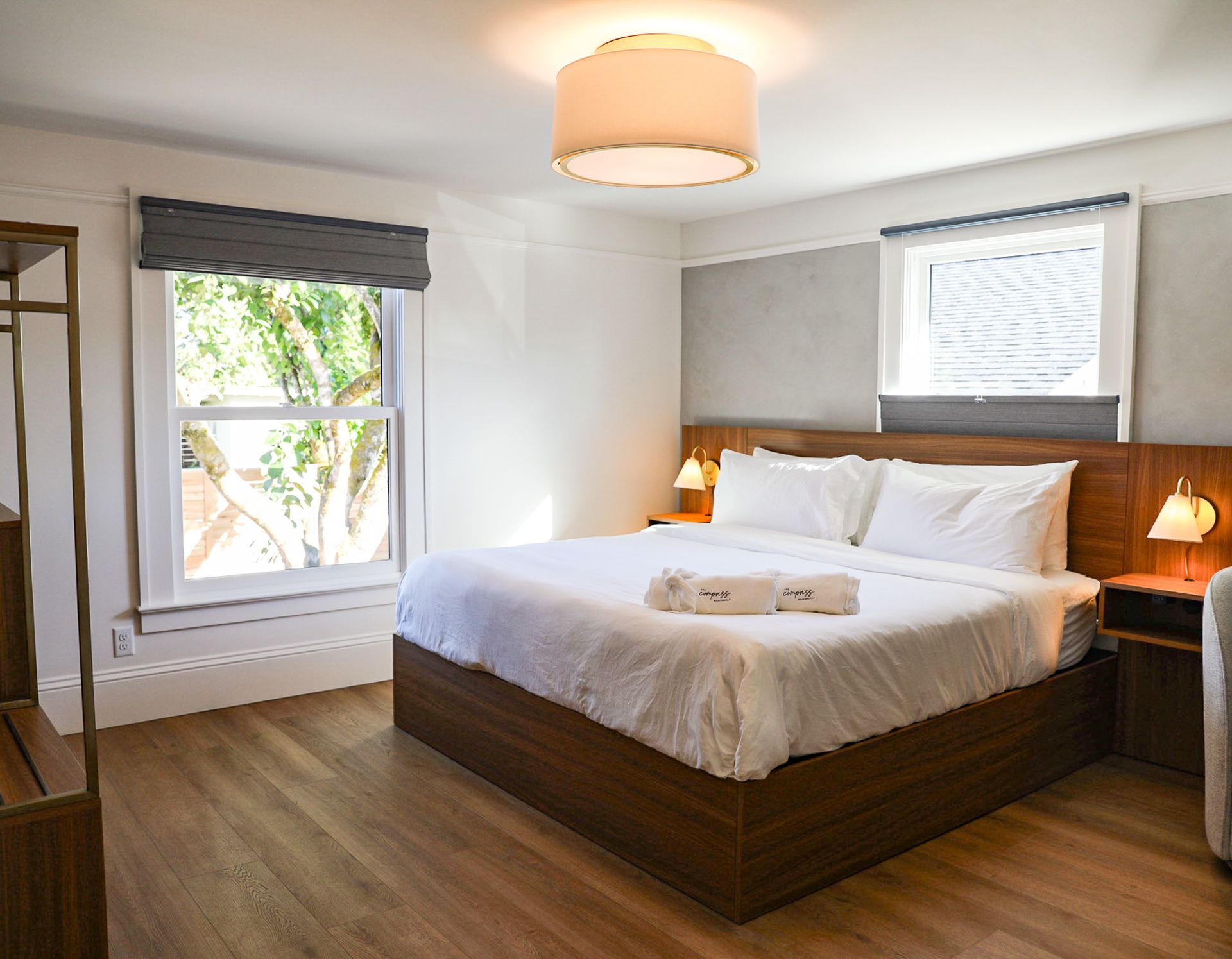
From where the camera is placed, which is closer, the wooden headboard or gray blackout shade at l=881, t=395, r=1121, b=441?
the wooden headboard

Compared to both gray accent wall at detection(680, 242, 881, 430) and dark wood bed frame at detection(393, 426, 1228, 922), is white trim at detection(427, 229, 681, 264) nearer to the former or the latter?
gray accent wall at detection(680, 242, 881, 430)

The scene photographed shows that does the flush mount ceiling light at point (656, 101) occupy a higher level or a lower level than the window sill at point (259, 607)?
higher

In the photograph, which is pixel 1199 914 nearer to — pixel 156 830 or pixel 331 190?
pixel 156 830

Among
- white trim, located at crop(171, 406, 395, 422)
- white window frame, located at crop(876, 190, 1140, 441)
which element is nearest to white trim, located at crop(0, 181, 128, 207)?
white trim, located at crop(171, 406, 395, 422)

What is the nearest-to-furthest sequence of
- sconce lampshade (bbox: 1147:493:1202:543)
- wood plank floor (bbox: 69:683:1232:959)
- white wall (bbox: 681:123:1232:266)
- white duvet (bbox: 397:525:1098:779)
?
1. wood plank floor (bbox: 69:683:1232:959)
2. white duvet (bbox: 397:525:1098:779)
3. sconce lampshade (bbox: 1147:493:1202:543)
4. white wall (bbox: 681:123:1232:266)

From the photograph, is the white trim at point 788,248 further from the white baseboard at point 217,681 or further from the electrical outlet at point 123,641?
the electrical outlet at point 123,641

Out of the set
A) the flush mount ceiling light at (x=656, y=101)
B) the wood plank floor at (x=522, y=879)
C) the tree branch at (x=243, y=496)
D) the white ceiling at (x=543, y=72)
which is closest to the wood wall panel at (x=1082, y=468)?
the wood plank floor at (x=522, y=879)

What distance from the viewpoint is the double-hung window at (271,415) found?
3.99 metres

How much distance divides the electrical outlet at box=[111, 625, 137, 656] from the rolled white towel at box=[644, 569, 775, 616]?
2.42 m

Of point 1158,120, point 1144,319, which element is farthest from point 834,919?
point 1158,120

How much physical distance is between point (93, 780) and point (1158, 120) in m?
3.88

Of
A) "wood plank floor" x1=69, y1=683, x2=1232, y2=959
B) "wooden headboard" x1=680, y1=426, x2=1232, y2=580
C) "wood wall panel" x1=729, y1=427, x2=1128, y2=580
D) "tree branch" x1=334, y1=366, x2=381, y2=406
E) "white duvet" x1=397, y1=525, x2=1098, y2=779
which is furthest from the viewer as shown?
"tree branch" x1=334, y1=366, x2=381, y2=406

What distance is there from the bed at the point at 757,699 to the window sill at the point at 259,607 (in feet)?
2.36

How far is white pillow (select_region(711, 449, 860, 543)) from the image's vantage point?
4227 mm
